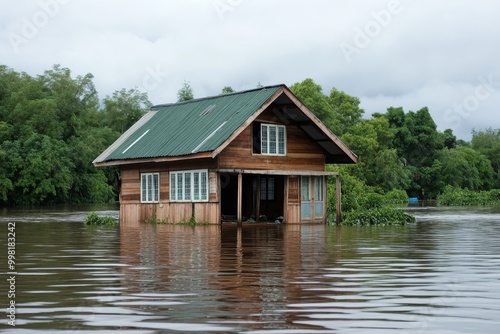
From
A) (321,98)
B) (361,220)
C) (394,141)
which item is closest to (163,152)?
(361,220)

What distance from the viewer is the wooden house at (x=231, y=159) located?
111 ft

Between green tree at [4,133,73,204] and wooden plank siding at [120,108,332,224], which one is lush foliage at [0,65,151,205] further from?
wooden plank siding at [120,108,332,224]

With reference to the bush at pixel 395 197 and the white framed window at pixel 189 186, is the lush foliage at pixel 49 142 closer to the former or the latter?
the bush at pixel 395 197

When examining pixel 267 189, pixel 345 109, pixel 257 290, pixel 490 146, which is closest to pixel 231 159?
pixel 267 189

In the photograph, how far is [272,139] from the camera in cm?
3603

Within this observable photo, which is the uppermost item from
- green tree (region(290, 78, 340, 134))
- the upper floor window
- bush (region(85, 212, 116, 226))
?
green tree (region(290, 78, 340, 134))

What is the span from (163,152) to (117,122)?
267 feet

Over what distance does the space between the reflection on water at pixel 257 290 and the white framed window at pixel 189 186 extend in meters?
16.2

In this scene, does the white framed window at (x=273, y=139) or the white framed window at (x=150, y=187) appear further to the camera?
the white framed window at (x=150, y=187)

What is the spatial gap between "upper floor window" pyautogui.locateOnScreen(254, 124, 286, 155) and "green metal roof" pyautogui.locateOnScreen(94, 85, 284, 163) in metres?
1.48

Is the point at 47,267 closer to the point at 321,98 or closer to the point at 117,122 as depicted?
the point at 321,98

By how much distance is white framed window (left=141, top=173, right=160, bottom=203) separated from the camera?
1500 inches

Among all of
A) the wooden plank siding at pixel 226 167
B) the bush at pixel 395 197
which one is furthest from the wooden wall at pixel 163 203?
the bush at pixel 395 197

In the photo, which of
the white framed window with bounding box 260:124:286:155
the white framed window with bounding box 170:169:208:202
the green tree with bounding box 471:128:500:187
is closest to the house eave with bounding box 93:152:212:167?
the white framed window with bounding box 170:169:208:202
